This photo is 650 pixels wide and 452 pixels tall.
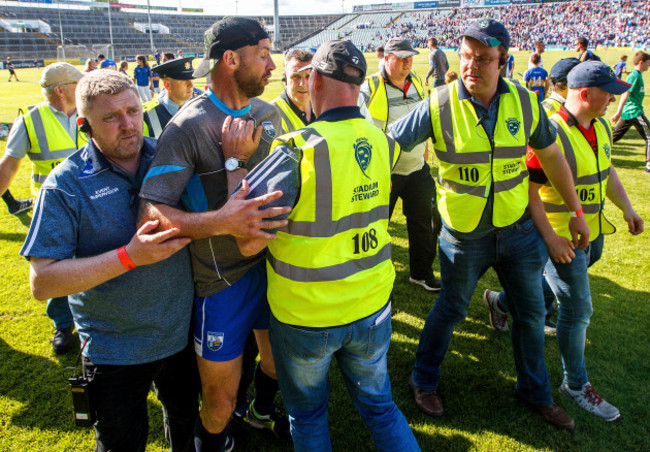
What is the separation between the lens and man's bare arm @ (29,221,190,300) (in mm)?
1774

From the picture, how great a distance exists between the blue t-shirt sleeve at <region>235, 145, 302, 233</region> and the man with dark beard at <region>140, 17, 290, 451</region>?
0.22ft

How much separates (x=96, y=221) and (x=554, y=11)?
227 ft

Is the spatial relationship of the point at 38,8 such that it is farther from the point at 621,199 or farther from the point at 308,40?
the point at 621,199

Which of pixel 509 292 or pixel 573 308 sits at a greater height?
pixel 509 292

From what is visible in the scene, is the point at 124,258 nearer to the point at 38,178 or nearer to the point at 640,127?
the point at 38,178

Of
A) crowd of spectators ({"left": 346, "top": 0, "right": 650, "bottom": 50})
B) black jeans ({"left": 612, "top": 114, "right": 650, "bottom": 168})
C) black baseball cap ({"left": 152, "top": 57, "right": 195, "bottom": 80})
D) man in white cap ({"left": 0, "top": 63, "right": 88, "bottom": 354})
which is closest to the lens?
black baseball cap ({"left": 152, "top": 57, "right": 195, "bottom": 80})

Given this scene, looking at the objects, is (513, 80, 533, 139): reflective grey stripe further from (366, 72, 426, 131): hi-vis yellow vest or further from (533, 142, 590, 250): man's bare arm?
(366, 72, 426, 131): hi-vis yellow vest

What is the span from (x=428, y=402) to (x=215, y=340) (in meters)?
1.81

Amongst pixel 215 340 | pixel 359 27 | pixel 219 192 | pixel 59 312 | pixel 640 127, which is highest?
pixel 359 27

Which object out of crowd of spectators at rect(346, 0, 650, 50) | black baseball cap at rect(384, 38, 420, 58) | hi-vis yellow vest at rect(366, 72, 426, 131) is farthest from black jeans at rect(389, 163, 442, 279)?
crowd of spectators at rect(346, 0, 650, 50)

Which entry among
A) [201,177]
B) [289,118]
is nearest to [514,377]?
[289,118]

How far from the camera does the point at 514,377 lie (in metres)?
3.58

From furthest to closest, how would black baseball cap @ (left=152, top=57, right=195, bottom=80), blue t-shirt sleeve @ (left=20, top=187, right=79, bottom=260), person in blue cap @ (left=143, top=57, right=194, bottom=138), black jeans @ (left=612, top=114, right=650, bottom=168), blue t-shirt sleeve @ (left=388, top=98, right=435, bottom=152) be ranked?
black jeans @ (left=612, top=114, right=650, bottom=168) → person in blue cap @ (left=143, top=57, right=194, bottom=138) → black baseball cap @ (left=152, top=57, right=195, bottom=80) → blue t-shirt sleeve @ (left=388, top=98, right=435, bottom=152) → blue t-shirt sleeve @ (left=20, top=187, right=79, bottom=260)

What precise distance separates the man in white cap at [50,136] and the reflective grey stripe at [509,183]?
3701mm
